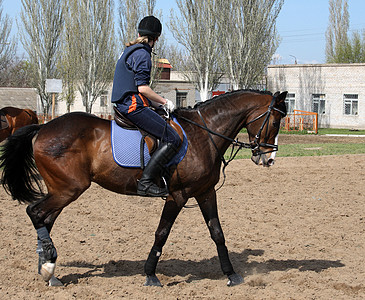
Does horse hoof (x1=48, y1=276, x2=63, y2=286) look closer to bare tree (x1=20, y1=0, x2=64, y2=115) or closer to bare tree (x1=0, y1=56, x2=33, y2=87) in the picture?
bare tree (x1=20, y1=0, x2=64, y2=115)

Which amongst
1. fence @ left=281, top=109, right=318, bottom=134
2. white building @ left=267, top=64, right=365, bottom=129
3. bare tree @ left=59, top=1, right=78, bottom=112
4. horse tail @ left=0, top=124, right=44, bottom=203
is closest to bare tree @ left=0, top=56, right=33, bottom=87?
bare tree @ left=59, top=1, right=78, bottom=112

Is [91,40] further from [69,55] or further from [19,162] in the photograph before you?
[19,162]

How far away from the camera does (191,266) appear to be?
6.08 metres

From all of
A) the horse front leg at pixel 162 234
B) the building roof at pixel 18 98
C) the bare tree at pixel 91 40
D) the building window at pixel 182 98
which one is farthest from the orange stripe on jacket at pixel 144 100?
the building roof at pixel 18 98

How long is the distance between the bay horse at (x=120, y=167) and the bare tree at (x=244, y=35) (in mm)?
27859

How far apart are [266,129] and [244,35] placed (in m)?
28.2

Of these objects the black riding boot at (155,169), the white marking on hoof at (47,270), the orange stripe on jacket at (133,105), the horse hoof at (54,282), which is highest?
the orange stripe on jacket at (133,105)

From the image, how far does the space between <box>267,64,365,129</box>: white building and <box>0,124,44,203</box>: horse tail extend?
118ft

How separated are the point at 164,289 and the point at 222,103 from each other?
7.22 feet

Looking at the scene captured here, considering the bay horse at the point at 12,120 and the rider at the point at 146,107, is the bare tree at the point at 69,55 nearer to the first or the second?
the bay horse at the point at 12,120

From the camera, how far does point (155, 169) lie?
522cm

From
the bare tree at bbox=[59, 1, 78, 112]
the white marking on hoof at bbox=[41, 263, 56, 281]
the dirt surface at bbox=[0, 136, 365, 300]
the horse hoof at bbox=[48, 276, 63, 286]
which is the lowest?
the dirt surface at bbox=[0, 136, 365, 300]

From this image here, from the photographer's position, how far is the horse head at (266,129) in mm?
5648

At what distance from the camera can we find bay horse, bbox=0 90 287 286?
17.3 feet
